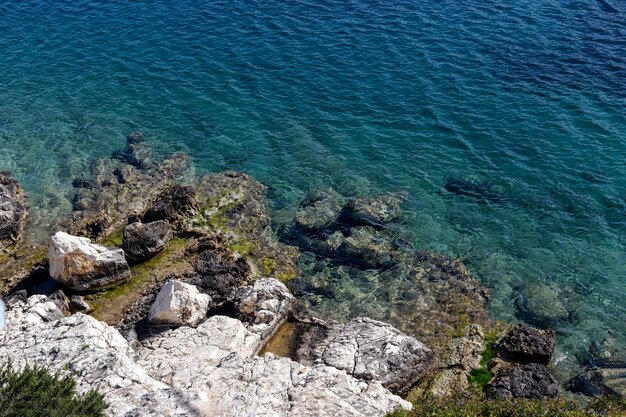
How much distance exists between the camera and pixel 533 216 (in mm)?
42875

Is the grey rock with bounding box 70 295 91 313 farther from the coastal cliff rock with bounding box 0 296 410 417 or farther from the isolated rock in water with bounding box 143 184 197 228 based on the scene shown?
the isolated rock in water with bounding box 143 184 197 228

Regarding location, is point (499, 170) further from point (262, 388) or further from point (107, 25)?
point (107, 25)

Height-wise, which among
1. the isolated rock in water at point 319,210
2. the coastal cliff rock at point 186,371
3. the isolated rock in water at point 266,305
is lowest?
the isolated rock in water at point 319,210

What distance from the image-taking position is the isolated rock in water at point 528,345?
32.2m

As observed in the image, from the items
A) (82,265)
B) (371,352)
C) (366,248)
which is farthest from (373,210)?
(82,265)

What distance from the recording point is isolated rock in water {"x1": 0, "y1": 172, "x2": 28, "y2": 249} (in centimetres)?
4092

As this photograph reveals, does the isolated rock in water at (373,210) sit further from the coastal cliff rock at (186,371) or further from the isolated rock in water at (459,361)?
the coastal cliff rock at (186,371)

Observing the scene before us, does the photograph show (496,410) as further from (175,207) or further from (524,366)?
(175,207)

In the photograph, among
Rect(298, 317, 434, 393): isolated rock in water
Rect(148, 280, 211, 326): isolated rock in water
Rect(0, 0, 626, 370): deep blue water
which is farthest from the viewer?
Rect(0, 0, 626, 370): deep blue water

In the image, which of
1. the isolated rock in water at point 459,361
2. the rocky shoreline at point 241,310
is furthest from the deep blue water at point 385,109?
Answer: the isolated rock in water at point 459,361

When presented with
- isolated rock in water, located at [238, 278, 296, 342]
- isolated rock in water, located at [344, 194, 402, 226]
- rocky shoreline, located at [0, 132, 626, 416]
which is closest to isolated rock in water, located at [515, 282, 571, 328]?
rocky shoreline, located at [0, 132, 626, 416]

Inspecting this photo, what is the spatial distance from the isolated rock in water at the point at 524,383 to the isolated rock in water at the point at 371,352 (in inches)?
135

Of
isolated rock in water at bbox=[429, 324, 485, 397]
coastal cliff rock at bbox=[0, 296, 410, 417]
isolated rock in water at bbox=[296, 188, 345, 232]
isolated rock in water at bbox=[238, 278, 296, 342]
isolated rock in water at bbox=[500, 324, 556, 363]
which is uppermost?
coastal cliff rock at bbox=[0, 296, 410, 417]

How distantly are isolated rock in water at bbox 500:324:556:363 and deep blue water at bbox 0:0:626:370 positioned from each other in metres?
1.94
